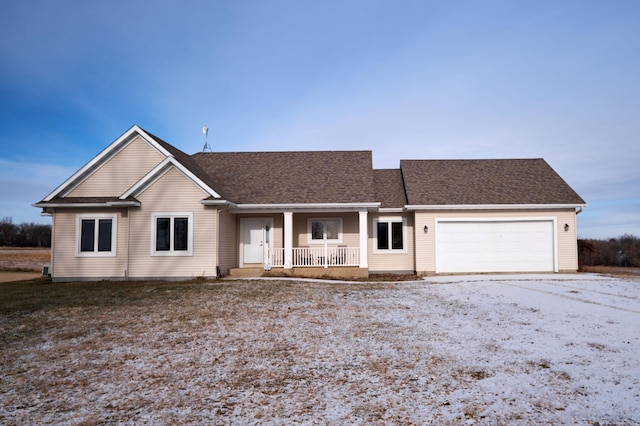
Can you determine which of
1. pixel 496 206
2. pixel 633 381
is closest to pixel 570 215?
pixel 496 206

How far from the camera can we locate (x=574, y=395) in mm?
4812

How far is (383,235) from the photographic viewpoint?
19.3m

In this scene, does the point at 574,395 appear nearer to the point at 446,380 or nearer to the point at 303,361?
the point at 446,380

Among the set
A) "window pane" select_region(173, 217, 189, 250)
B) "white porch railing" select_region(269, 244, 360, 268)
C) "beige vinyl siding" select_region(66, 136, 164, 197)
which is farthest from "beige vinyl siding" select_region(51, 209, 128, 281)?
"white porch railing" select_region(269, 244, 360, 268)

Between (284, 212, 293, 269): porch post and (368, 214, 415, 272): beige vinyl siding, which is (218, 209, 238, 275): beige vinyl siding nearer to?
(284, 212, 293, 269): porch post

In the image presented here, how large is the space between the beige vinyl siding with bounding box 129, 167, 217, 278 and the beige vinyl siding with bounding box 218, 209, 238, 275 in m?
0.44

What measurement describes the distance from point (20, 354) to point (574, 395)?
7.71m

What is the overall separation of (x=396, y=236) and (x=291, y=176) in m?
5.48

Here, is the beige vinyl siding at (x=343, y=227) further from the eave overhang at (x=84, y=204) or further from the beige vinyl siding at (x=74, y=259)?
the beige vinyl siding at (x=74, y=259)

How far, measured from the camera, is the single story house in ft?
53.3

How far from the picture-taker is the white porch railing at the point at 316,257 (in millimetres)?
17812

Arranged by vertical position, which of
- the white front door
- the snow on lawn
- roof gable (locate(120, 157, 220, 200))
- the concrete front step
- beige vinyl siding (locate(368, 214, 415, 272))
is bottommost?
the snow on lawn

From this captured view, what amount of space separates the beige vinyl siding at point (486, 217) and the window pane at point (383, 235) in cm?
140

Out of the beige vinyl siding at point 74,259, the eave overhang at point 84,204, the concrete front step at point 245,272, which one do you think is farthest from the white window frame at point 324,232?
the beige vinyl siding at point 74,259
